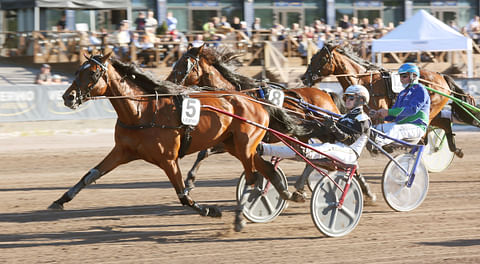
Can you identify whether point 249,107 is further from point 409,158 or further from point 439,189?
point 439,189

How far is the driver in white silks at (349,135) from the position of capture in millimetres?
6613

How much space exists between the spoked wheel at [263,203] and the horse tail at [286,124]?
1.90 feet

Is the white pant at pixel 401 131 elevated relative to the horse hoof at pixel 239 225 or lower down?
elevated

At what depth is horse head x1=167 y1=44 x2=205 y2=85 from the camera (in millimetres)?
8961

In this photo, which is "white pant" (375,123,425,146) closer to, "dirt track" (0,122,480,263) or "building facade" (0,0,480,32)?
"dirt track" (0,122,480,263)

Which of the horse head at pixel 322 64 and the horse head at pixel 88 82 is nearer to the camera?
the horse head at pixel 88 82

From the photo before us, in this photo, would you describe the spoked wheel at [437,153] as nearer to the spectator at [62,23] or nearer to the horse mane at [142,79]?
the horse mane at [142,79]

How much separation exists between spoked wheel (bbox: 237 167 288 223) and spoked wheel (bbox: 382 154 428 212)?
113 centimetres

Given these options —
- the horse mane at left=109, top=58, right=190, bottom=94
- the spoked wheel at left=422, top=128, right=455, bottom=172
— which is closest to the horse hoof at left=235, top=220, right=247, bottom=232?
the horse mane at left=109, top=58, right=190, bottom=94

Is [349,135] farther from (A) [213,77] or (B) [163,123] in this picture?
(A) [213,77]

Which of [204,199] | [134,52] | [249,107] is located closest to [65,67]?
[134,52]

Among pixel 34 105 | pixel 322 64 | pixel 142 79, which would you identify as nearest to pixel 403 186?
pixel 142 79

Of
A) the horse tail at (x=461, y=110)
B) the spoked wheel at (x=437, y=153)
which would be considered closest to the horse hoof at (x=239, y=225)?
the spoked wheel at (x=437, y=153)

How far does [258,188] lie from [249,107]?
0.85 metres
